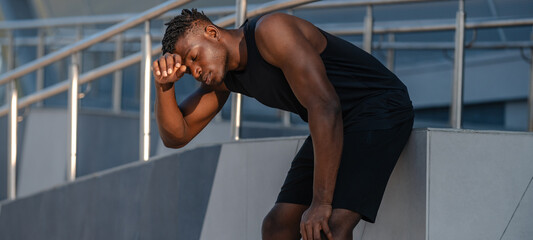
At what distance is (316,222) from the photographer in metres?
2.25

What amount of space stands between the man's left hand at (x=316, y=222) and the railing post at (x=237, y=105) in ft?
4.96

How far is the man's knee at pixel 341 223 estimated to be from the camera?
7.53ft

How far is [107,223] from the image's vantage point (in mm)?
4176

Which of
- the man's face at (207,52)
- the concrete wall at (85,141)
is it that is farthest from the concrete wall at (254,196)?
the concrete wall at (85,141)

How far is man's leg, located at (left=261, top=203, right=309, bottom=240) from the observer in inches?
101

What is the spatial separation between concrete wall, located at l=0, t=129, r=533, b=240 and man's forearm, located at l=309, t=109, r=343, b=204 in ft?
1.15

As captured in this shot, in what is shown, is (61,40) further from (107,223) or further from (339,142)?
(339,142)

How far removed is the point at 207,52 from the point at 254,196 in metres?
1.03

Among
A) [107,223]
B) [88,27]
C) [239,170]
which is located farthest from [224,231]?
[88,27]

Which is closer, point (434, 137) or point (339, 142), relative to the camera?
point (339, 142)

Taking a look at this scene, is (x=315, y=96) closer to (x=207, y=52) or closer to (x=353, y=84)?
(x=353, y=84)

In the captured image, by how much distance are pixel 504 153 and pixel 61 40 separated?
5.33 m

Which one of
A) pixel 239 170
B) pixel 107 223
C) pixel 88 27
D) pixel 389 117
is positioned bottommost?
pixel 107 223

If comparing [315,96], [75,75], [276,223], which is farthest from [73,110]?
[315,96]
